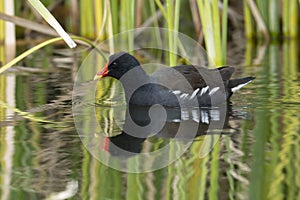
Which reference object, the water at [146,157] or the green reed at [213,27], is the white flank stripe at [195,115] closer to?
the water at [146,157]

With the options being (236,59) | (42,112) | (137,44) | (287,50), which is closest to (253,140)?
(42,112)

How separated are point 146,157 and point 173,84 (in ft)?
4.81

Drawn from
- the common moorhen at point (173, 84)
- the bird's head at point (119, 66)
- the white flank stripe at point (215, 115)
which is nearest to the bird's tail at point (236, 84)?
the common moorhen at point (173, 84)

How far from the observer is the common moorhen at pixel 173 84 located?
4.96 meters

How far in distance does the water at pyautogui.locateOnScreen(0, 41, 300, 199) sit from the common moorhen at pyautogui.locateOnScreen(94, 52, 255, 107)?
0.12 metres

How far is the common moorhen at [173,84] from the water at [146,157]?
12 centimetres

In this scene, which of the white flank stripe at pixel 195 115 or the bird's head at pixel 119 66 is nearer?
the white flank stripe at pixel 195 115

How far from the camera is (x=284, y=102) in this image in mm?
4879

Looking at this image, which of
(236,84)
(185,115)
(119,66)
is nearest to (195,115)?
(185,115)

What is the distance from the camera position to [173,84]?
5.03 meters

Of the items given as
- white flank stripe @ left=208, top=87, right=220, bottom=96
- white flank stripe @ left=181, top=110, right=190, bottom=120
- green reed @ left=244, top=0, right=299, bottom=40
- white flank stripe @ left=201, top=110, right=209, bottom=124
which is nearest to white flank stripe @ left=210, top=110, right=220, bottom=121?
white flank stripe @ left=201, top=110, right=209, bottom=124

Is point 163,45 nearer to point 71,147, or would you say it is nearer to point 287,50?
point 287,50

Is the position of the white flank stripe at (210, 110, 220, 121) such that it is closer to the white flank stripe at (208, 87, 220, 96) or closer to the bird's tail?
the white flank stripe at (208, 87, 220, 96)

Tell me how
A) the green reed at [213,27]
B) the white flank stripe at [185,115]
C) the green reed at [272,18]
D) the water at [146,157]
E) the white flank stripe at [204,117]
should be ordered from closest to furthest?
1. the water at [146,157]
2. the white flank stripe at [204,117]
3. the white flank stripe at [185,115]
4. the green reed at [213,27]
5. the green reed at [272,18]
